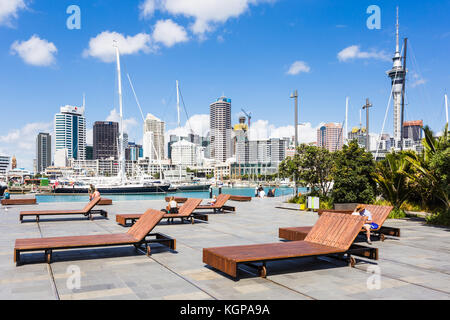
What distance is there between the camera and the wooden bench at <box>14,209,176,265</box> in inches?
286

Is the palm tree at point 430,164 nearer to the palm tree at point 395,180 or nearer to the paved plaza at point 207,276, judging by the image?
the palm tree at point 395,180

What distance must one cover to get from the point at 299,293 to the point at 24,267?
5.27m

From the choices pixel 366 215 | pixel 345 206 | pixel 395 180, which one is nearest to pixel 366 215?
pixel 366 215

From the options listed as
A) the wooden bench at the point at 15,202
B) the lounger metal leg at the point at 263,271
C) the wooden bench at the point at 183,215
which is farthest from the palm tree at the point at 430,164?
the wooden bench at the point at 15,202

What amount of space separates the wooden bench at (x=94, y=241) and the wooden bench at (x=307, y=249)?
1.91 metres

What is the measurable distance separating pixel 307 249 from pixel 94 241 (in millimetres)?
4434

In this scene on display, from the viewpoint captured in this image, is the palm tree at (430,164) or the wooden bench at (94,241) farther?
the palm tree at (430,164)

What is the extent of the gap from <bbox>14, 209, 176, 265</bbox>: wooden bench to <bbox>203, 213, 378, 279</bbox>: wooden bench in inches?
75.1

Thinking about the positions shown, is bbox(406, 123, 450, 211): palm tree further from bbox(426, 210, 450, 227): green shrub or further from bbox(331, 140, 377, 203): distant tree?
bbox(331, 140, 377, 203): distant tree

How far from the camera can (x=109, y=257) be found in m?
8.20

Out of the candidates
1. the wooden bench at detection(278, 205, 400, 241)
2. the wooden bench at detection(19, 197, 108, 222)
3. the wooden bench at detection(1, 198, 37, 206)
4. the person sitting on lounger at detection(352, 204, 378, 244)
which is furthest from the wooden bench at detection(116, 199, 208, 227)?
the wooden bench at detection(1, 198, 37, 206)

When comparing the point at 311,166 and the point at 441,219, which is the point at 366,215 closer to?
the point at 441,219

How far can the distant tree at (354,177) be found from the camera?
17828 millimetres
